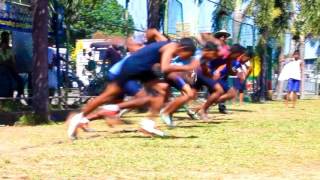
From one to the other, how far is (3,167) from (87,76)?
38.0 feet

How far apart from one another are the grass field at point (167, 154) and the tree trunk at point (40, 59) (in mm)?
1423

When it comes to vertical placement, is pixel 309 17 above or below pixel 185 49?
above

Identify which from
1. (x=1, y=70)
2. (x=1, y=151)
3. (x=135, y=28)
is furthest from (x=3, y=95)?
(x=1, y=151)

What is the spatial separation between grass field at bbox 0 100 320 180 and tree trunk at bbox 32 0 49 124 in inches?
56.0

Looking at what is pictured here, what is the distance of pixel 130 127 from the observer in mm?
11508

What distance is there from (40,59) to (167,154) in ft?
18.6

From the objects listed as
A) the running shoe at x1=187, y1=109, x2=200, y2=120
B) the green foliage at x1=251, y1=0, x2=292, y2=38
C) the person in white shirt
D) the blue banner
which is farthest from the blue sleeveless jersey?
the green foliage at x1=251, y1=0, x2=292, y2=38

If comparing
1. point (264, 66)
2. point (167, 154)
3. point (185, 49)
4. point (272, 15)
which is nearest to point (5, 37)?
point (185, 49)

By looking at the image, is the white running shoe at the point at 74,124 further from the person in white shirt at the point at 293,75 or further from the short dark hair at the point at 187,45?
the person in white shirt at the point at 293,75

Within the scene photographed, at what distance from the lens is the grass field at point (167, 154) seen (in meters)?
6.30

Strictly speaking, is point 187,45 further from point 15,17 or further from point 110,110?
point 15,17

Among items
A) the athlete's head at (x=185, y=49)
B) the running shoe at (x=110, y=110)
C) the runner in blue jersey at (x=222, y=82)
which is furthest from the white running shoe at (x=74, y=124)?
the runner in blue jersey at (x=222, y=82)

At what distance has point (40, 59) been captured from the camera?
12.6 metres

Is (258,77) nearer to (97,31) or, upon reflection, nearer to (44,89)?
(97,31)
